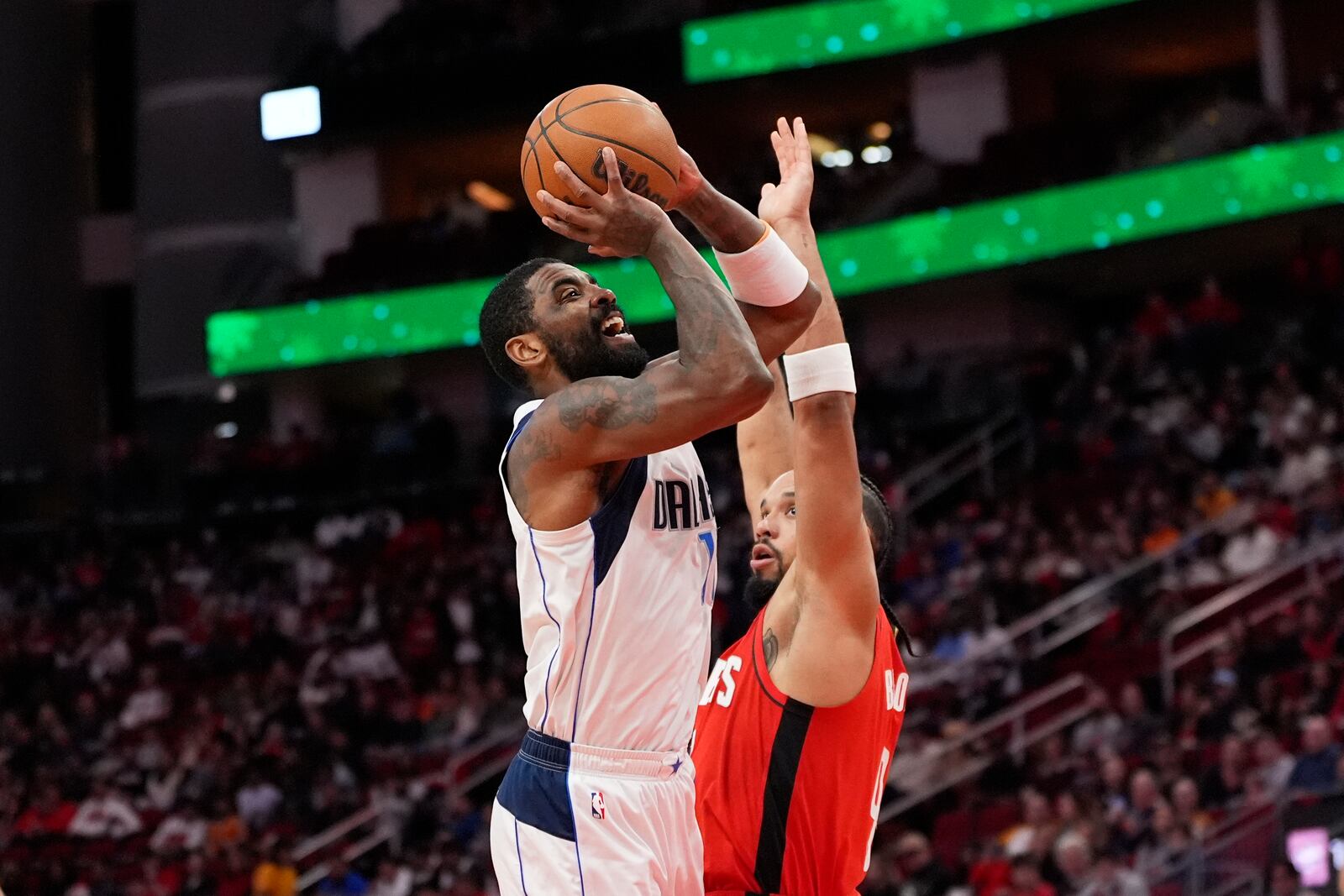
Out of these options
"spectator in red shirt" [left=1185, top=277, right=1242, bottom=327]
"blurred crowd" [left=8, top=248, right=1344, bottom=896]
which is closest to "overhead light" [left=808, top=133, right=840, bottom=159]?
"blurred crowd" [left=8, top=248, right=1344, bottom=896]

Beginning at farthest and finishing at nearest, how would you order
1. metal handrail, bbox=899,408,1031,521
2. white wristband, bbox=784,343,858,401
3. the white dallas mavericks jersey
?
metal handrail, bbox=899,408,1031,521, white wristband, bbox=784,343,858,401, the white dallas mavericks jersey

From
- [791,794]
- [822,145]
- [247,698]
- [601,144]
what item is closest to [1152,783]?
[791,794]

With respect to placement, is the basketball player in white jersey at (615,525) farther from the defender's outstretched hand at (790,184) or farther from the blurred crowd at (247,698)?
the blurred crowd at (247,698)

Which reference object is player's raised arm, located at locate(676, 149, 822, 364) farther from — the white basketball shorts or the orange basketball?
the white basketball shorts

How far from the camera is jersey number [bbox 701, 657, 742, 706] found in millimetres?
4691

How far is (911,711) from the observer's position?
1377 centimetres

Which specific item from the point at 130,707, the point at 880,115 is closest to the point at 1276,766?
the point at 130,707

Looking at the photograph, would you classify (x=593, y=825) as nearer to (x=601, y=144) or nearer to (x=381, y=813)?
(x=601, y=144)

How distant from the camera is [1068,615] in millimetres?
14484

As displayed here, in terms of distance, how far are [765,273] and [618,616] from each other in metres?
0.91

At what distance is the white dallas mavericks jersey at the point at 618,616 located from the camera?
389 cm

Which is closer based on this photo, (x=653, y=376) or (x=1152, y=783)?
(x=653, y=376)

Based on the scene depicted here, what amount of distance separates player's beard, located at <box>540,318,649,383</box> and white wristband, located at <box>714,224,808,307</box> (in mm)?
306

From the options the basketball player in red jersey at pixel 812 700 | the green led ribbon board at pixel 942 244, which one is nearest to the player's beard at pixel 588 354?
the basketball player in red jersey at pixel 812 700
